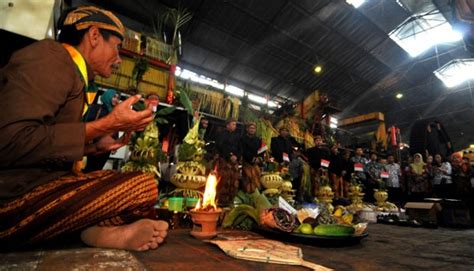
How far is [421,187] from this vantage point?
295 inches

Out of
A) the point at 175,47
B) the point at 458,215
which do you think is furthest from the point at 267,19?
the point at 458,215

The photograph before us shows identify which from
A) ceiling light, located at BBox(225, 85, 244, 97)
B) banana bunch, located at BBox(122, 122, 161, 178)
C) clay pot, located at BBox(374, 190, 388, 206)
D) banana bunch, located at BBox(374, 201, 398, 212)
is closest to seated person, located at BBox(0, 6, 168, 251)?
banana bunch, located at BBox(122, 122, 161, 178)

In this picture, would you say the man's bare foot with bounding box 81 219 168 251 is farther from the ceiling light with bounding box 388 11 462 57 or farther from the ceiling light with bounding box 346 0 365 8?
the ceiling light with bounding box 388 11 462 57

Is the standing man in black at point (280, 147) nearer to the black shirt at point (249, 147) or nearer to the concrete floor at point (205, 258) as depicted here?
the black shirt at point (249, 147)

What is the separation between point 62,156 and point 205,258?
0.85m

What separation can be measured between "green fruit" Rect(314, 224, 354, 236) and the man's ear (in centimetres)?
194

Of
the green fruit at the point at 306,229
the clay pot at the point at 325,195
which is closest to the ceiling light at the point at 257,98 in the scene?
the clay pot at the point at 325,195

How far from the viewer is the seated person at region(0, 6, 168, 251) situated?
1.02 m

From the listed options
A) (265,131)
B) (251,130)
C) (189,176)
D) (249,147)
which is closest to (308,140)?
(265,131)

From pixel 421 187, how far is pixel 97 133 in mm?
9161

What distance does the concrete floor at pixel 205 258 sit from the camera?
1031 mm

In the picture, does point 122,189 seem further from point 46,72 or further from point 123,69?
point 123,69

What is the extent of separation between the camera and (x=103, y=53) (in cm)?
153

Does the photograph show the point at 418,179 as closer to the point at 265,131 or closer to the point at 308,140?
the point at 308,140
